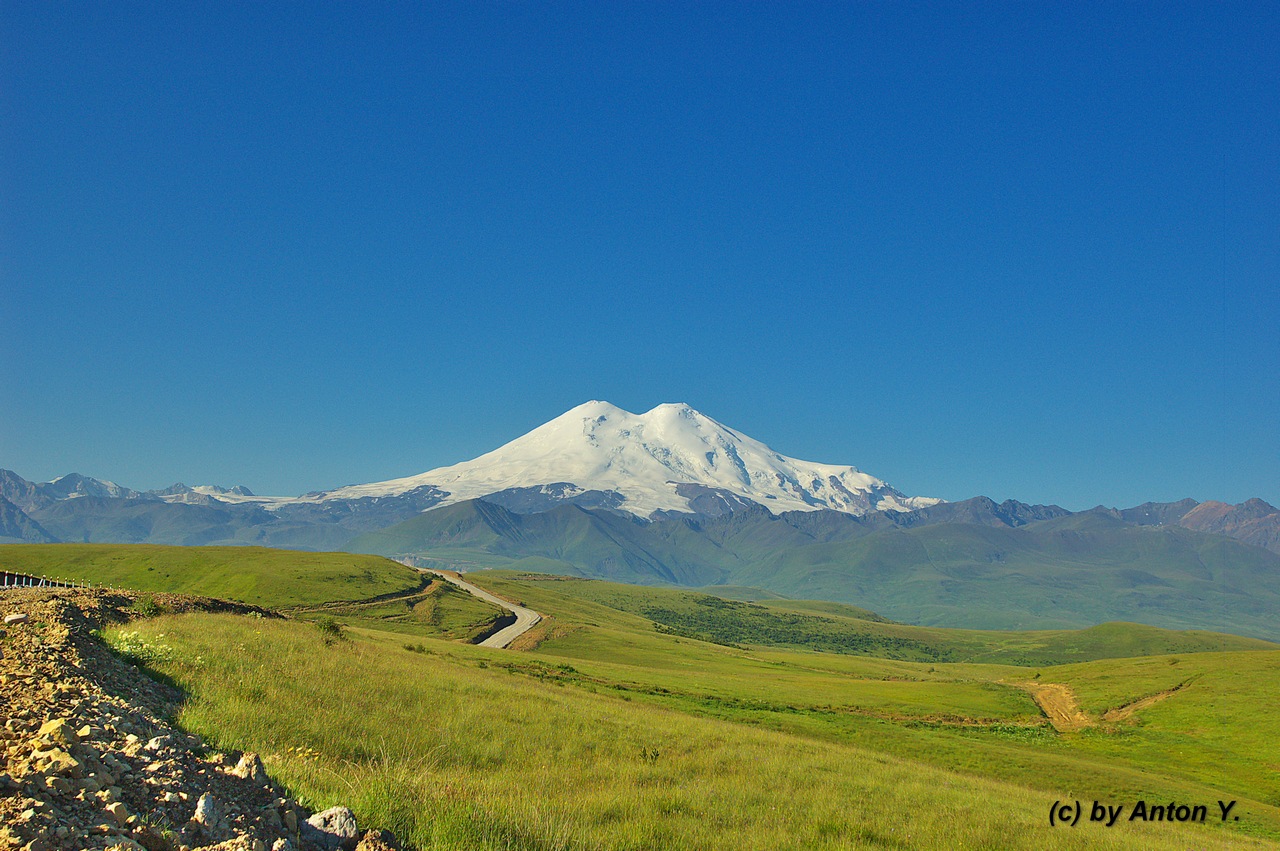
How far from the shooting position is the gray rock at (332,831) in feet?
21.7

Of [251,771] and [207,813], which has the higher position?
[207,813]

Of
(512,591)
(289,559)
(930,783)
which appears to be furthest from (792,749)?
(512,591)

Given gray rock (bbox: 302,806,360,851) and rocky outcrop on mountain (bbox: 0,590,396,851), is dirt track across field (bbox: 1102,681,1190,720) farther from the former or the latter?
rocky outcrop on mountain (bbox: 0,590,396,851)

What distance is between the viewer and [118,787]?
237 inches

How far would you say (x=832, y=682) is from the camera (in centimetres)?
8356

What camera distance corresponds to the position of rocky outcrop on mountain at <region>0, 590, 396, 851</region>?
5.18m

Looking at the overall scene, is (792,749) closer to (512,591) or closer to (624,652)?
(624,652)

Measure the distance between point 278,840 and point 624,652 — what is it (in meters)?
98.0

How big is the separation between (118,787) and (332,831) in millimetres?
1874

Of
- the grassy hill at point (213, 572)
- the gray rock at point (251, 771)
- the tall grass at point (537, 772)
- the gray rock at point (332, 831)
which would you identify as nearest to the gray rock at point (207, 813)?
the gray rock at point (332, 831)

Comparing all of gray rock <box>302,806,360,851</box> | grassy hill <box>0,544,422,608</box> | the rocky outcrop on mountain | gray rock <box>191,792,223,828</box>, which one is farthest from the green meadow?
grassy hill <box>0,544,422,608</box>

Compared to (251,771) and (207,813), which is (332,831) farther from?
(251,771)

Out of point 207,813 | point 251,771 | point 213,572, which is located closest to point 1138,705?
point 251,771

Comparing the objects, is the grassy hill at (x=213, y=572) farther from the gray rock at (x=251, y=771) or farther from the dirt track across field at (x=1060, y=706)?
the gray rock at (x=251, y=771)
